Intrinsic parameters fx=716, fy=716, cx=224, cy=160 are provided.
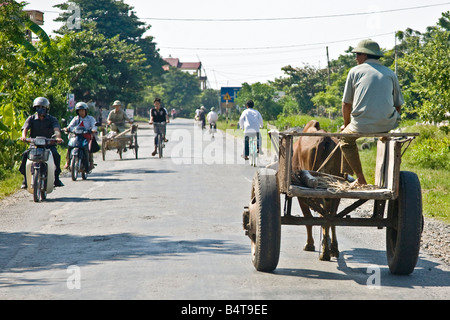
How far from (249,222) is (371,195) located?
4.92 feet

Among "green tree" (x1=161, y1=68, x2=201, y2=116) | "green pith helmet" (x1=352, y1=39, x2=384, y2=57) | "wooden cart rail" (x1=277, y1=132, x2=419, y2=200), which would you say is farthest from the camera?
"green tree" (x1=161, y1=68, x2=201, y2=116)

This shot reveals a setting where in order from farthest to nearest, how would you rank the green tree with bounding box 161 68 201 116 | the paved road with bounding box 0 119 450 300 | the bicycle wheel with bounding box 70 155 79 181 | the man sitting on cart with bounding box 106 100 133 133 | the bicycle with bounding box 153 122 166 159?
Result: the green tree with bounding box 161 68 201 116
the bicycle with bounding box 153 122 166 159
the man sitting on cart with bounding box 106 100 133 133
the bicycle wheel with bounding box 70 155 79 181
the paved road with bounding box 0 119 450 300

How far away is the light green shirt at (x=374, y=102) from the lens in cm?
777

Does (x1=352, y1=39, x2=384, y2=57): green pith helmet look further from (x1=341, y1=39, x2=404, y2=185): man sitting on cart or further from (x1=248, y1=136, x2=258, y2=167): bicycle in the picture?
(x1=248, y1=136, x2=258, y2=167): bicycle

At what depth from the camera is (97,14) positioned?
75.1 metres

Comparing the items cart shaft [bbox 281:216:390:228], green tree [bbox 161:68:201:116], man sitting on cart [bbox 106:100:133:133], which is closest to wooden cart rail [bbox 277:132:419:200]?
cart shaft [bbox 281:216:390:228]

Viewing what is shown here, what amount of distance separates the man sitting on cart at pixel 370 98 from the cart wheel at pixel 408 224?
0.62 metres

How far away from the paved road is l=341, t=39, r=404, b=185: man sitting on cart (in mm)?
1330

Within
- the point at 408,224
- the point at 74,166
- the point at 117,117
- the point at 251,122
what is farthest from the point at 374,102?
the point at 117,117

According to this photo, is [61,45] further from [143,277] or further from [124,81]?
[124,81]

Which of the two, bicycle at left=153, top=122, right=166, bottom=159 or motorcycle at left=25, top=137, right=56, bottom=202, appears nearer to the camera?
motorcycle at left=25, top=137, right=56, bottom=202

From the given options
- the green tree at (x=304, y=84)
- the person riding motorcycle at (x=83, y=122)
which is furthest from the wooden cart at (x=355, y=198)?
the green tree at (x=304, y=84)

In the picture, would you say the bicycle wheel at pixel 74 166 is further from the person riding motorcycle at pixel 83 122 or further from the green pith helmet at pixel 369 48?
the green pith helmet at pixel 369 48

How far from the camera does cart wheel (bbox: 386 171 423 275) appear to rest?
7.27 meters
